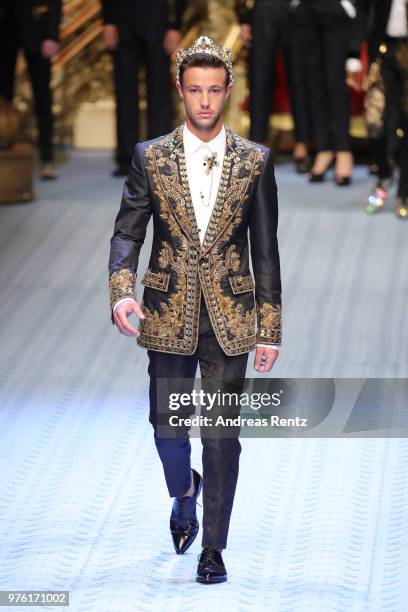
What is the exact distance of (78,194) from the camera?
384 inches

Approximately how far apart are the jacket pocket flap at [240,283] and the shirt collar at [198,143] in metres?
0.34

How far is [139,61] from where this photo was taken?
9.95 meters

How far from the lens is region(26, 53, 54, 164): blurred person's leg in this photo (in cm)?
995

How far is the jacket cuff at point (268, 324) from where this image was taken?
4.59 metres

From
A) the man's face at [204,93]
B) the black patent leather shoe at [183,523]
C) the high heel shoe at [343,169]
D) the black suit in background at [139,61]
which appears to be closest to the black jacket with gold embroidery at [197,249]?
the man's face at [204,93]

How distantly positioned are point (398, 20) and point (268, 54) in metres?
1.33

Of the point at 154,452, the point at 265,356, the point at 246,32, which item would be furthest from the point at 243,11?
the point at 265,356

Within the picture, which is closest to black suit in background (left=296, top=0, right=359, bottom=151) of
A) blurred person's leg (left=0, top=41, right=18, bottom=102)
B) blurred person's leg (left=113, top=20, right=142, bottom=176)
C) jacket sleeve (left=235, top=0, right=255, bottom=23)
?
jacket sleeve (left=235, top=0, right=255, bottom=23)

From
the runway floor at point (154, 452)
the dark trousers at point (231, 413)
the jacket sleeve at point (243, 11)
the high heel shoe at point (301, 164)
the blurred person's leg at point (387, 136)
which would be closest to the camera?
the dark trousers at point (231, 413)

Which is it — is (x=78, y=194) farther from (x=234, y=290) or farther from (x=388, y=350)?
(x=234, y=290)

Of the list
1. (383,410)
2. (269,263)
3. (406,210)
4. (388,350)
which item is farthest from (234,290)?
(406,210)

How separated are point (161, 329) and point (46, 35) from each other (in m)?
5.48

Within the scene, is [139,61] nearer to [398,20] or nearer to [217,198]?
[398,20]

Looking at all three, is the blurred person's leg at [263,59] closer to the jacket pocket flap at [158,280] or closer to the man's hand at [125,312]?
the jacket pocket flap at [158,280]
